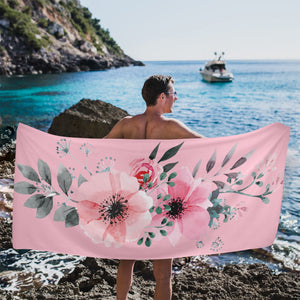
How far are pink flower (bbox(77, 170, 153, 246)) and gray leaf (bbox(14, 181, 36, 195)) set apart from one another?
1.18ft

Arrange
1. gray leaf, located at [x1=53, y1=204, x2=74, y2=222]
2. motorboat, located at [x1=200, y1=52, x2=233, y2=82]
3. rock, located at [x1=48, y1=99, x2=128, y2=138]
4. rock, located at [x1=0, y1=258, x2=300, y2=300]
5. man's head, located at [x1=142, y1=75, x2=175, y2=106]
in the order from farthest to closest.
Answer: motorboat, located at [x1=200, y1=52, x2=233, y2=82], rock, located at [x1=48, y1=99, x2=128, y2=138], rock, located at [x1=0, y1=258, x2=300, y2=300], gray leaf, located at [x1=53, y1=204, x2=74, y2=222], man's head, located at [x1=142, y1=75, x2=175, y2=106]

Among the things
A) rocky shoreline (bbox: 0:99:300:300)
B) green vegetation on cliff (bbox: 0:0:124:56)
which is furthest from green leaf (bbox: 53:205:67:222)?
green vegetation on cliff (bbox: 0:0:124:56)

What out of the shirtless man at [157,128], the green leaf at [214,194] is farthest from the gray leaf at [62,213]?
the green leaf at [214,194]

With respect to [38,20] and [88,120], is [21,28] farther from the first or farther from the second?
[88,120]

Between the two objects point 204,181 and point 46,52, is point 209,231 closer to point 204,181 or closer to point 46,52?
point 204,181

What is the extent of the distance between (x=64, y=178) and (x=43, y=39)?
62.9 m

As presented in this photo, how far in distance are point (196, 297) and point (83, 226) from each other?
1242 mm

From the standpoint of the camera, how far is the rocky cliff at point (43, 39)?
169 ft

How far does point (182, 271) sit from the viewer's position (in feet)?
11.2

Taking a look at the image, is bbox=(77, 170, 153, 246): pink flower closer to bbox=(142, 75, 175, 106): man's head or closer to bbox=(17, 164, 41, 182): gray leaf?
bbox=(17, 164, 41, 182): gray leaf

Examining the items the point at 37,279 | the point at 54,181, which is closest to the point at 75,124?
the point at 37,279

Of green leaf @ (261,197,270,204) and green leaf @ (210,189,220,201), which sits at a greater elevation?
green leaf @ (210,189,220,201)

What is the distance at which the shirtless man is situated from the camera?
2.19m

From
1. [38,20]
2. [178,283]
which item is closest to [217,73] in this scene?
[38,20]
